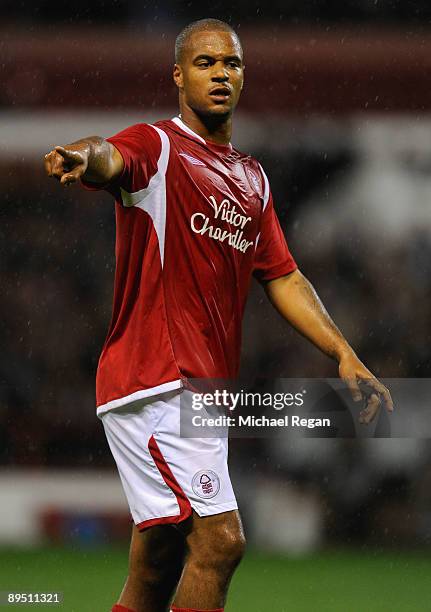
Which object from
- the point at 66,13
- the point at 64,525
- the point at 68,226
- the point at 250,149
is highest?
the point at 66,13

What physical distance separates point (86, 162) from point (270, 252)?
1.04 metres

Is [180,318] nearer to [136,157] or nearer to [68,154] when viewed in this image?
[136,157]

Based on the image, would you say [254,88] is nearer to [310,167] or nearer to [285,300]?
[310,167]

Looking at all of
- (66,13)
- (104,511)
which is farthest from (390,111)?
(104,511)

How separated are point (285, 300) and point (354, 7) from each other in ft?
18.1

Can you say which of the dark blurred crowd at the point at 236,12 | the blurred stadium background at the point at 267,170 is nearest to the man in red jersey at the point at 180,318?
the blurred stadium background at the point at 267,170

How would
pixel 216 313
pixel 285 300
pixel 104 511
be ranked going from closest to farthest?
pixel 216 313 → pixel 285 300 → pixel 104 511

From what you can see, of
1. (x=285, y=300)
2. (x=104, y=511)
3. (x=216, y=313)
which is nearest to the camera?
(x=216, y=313)

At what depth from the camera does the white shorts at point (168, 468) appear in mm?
3178

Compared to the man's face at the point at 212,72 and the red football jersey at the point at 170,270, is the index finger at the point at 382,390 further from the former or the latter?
the man's face at the point at 212,72

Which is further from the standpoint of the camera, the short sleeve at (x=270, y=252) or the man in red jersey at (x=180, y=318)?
the short sleeve at (x=270, y=252)

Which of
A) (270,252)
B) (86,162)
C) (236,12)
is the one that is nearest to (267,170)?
(236,12)

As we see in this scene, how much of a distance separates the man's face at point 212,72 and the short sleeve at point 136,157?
213mm

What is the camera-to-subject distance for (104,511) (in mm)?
7180
